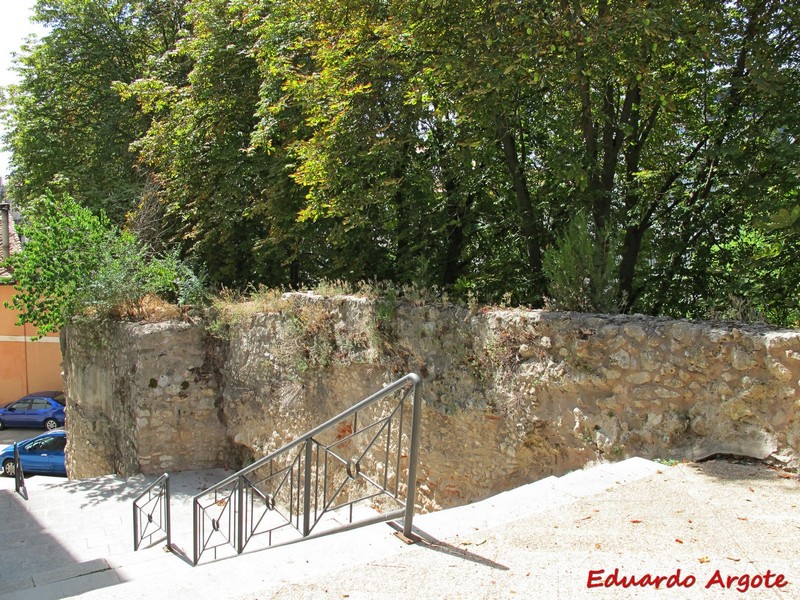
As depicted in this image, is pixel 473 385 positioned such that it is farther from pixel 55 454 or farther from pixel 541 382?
pixel 55 454

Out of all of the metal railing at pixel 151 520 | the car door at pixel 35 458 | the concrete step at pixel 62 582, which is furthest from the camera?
the car door at pixel 35 458

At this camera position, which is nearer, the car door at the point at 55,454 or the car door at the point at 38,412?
the car door at the point at 55,454

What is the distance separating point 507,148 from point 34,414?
2081 cm

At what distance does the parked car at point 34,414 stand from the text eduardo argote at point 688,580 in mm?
23635

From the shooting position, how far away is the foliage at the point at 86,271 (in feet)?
41.6

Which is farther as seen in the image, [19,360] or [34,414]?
[19,360]

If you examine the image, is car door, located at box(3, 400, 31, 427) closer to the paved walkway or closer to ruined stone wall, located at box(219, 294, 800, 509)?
ruined stone wall, located at box(219, 294, 800, 509)

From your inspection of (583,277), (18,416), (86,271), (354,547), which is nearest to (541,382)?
(583,277)

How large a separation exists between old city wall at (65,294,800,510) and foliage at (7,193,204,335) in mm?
785

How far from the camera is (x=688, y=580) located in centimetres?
357

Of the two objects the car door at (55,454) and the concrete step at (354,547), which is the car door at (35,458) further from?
the concrete step at (354,547)

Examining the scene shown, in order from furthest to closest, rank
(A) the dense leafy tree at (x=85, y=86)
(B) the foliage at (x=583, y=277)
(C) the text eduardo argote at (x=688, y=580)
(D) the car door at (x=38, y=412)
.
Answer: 1. (D) the car door at (x=38, y=412)
2. (A) the dense leafy tree at (x=85, y=86)
3. (B) the foliage at (x=583, y=277)
4. (C) the text eduardo argote at (x=688, y=580)

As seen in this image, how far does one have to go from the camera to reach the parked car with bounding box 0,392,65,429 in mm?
23375

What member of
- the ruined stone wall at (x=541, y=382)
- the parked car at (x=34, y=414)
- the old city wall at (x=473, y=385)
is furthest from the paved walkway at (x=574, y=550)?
the parked car at (x=34, y=414)
